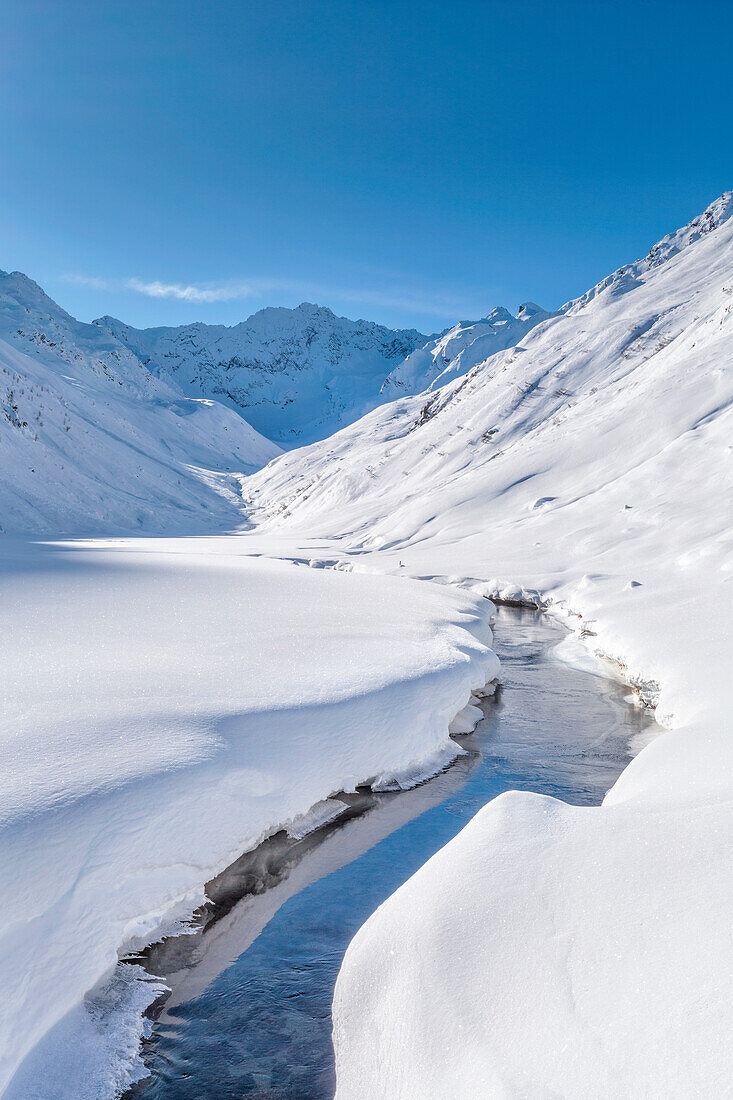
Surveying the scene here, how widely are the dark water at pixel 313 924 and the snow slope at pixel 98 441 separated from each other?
1074 inches

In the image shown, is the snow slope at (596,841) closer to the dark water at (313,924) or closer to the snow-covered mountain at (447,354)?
the dark water at (313,924)

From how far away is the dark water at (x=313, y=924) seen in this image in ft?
13.2

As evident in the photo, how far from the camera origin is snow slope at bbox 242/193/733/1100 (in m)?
3.02

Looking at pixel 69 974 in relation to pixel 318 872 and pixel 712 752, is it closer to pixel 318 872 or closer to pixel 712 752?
pixel 318 872

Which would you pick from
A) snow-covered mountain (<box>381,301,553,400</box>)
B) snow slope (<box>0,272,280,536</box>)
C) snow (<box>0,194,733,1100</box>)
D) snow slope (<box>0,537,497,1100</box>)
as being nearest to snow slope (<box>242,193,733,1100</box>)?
snow (<box>0,194,733,1100</box>)

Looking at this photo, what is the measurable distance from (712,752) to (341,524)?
31.2 metres

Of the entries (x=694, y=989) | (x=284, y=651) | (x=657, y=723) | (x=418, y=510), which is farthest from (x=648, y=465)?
(x=694, y=989)

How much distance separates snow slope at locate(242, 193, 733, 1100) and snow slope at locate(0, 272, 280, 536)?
1370 centimetres

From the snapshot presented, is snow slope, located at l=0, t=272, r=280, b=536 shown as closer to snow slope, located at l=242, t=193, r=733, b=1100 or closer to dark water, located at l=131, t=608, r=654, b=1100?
snow slope, located at l=242, t=193, r=733, b=1100

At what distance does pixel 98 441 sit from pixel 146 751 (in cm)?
4942

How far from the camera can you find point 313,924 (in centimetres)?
530

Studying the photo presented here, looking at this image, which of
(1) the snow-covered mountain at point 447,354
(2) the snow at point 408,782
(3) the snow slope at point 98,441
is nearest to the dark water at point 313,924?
(2) the snow at point 408,782

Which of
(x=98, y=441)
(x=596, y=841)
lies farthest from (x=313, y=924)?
(x=98, y=441)

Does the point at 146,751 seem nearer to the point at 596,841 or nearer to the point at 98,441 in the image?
the point at 596,841
